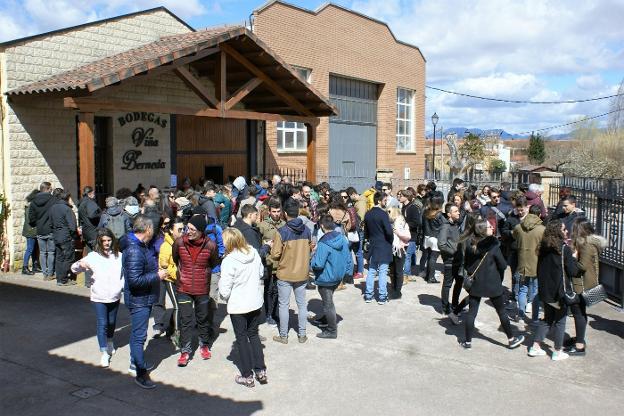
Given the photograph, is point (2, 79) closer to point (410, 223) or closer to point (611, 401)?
point (410, 223)

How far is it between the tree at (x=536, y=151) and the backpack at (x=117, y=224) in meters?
57.1

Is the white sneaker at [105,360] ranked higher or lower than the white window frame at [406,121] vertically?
lower

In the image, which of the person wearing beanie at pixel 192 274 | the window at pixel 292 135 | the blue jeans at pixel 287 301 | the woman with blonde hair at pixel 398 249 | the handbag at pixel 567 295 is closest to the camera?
the person wearing beanie at pixel 192 274

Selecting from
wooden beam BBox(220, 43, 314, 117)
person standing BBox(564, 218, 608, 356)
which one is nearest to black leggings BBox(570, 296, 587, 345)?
person standing BBox(564, 218, 608, 356)

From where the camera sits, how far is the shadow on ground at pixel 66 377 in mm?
5504

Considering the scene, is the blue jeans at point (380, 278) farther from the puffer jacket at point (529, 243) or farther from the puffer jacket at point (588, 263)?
the puffer jacket at point (588, 263)

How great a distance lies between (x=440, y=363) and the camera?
6719 millimetres

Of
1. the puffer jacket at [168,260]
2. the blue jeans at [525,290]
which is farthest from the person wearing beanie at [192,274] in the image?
the blue jeans at [525,290]

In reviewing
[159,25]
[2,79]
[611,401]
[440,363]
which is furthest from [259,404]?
[159,25]

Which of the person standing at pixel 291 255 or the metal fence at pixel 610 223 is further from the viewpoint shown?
the metal fence at pixel 610 223

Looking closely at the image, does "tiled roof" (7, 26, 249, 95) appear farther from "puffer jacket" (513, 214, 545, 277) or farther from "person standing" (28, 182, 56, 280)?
"puffer jacket" (513, 214, 545, 277)

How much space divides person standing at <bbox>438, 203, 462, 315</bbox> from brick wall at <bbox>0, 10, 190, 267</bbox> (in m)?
7.36

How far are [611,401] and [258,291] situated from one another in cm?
358

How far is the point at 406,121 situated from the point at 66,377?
22.5 m
